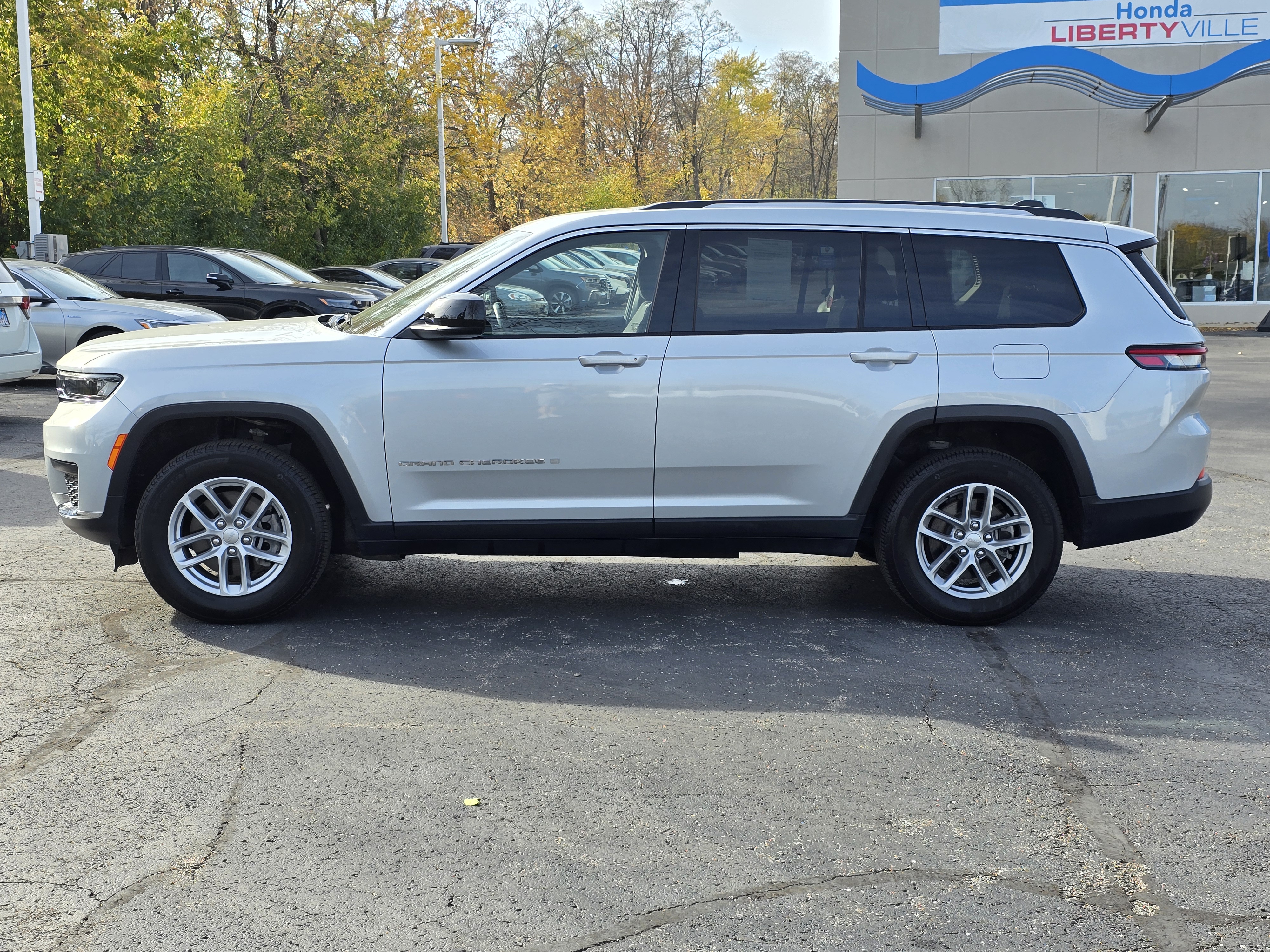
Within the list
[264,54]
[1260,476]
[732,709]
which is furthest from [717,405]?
[264,54]

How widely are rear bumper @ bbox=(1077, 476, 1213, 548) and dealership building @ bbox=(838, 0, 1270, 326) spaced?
23007mm

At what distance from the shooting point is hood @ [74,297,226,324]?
46.8ft

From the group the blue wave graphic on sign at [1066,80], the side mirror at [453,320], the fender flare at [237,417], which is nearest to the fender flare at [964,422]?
the side mirror at [453,320]

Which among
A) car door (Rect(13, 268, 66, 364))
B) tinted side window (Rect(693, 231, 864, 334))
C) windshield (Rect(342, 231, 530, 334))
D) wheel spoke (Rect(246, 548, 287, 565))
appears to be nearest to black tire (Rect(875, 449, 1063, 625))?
tinted side window (Rect(693, 231, 864, 334))

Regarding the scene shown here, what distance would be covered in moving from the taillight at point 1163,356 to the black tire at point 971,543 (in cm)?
68

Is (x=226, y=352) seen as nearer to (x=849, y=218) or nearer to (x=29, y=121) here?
(x=849, y=218)

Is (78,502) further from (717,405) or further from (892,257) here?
(892,257)

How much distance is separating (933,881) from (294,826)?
5.85ft

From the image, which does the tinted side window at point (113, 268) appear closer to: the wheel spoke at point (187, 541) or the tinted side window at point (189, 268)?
the tinted side window at point (189, 268)

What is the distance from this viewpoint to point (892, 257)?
5664 millimetres

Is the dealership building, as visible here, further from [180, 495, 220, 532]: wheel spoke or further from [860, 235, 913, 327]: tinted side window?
[180, 495, 220, 532]: wheel spoke

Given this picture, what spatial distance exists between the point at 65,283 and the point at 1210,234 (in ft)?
77.5

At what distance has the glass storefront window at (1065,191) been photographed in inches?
1099

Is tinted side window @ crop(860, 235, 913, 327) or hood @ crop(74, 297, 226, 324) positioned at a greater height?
tinted side window @ crop(860, 235, 913, 327)
